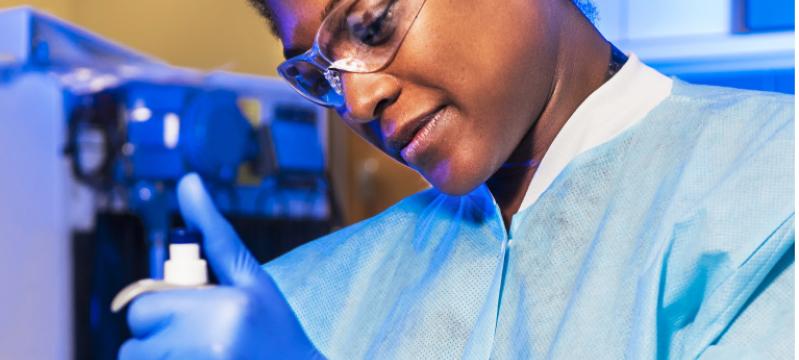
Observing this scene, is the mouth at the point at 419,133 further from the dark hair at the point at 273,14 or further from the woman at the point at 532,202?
the dark hair at the point at 273,14

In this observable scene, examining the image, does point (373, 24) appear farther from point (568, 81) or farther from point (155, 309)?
point (155, 309)

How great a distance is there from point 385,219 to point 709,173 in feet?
1.64

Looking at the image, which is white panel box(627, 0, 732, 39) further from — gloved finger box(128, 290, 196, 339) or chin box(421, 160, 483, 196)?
gloved finger box(128, 290, 196, 339)

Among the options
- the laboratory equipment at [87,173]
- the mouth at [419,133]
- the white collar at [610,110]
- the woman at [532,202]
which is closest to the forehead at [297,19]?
the woman at [532,202]

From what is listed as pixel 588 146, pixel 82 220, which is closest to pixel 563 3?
pixel 588 146

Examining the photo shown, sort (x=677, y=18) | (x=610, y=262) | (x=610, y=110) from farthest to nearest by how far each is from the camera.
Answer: (x=677, y=18) → (x=610, y=110) → (x=610, y=262)

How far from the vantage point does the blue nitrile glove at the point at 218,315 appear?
925mm

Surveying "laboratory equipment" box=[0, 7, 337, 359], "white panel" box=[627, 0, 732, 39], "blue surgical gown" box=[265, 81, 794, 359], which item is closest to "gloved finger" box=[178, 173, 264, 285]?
"blue surgical gown" box=[265, 81, 794, 359]

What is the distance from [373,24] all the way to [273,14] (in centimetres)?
14

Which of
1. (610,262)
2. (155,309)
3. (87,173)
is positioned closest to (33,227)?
(87,173)

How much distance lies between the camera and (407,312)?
1.00 metres

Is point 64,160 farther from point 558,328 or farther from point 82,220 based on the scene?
point 558,328

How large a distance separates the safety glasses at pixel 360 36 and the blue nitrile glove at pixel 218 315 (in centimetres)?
21

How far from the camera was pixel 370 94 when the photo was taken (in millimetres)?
851
